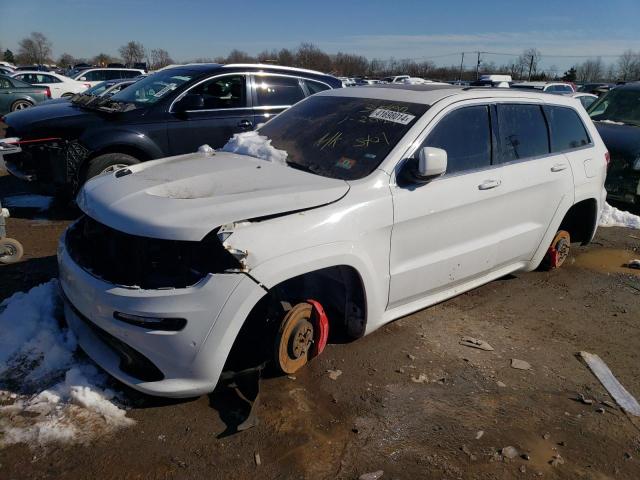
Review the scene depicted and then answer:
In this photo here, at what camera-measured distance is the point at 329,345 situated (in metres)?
3.59

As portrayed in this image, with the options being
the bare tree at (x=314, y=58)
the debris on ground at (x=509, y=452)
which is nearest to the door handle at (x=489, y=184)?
the debris on ground at (x=509, y=452)

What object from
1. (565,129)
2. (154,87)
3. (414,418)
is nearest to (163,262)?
(414,418)

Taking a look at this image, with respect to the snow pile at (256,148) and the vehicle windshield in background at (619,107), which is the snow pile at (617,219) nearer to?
the vehicle windshield in background at (619,107)

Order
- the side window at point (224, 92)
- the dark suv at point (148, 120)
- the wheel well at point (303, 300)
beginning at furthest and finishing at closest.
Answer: the side window at point (224, 92)
the dark suv at point (148, 120)
the wheel well at point (303, 300)

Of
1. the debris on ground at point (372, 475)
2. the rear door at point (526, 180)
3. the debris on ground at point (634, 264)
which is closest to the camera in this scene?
the debris on ground at point (372, 475)

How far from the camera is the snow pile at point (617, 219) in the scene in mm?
7230

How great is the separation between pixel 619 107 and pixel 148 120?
7938 mm

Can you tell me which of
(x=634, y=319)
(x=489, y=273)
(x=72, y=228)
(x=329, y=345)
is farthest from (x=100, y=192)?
Result: (x=634, y=319)

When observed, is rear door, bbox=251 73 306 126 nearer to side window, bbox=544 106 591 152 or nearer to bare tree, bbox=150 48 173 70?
side window, bbox=544 106 591 152

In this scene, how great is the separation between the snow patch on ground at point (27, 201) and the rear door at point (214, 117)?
2.06 metres

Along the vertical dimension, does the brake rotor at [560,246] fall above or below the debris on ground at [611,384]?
above

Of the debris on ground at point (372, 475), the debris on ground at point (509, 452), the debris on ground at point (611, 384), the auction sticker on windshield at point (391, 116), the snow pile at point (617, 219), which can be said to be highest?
the auction sticker on windshield at point (391, 116)

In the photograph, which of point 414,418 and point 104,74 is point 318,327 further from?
point 104,74

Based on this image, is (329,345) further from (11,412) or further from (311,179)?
(11,412)
